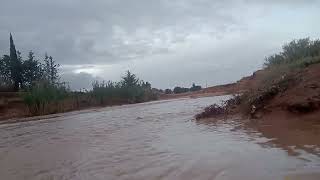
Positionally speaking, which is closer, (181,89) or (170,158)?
(170,158)

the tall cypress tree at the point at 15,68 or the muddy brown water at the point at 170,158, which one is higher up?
the tall cypress tree at the point at 15,68

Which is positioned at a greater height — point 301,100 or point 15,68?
point 15,68

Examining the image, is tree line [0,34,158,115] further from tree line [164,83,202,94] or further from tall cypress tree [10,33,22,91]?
tree line [164,83,202,94]

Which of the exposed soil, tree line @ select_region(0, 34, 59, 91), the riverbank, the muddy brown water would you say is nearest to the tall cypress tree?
tree line @ select_region(0, 34, 59, 91)

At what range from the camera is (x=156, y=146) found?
988cm

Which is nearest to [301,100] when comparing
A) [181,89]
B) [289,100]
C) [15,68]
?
[289,100]

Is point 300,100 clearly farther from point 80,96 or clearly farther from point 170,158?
point 80,96

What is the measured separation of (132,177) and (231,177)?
155 centimetres

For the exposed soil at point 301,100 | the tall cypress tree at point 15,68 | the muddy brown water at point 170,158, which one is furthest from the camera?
the tall cypress tree at point 15,68

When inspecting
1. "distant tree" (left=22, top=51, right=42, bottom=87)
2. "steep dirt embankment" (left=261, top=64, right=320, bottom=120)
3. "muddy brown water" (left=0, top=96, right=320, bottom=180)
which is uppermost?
"distant tree" (left=22, top=51, right=42, bottom=87)

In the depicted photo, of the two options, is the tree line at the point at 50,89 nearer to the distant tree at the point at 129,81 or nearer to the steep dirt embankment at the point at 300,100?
the distant tree at the point at 129,81

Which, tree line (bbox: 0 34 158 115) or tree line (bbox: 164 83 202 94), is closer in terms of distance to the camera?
tree line (bbox: 0 34 158 115)

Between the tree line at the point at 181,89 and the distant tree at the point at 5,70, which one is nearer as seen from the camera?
the distant tree at the point at 5,70

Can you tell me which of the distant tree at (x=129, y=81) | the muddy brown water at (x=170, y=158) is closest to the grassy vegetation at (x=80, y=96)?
the distant tree at (x=129, y=81)
